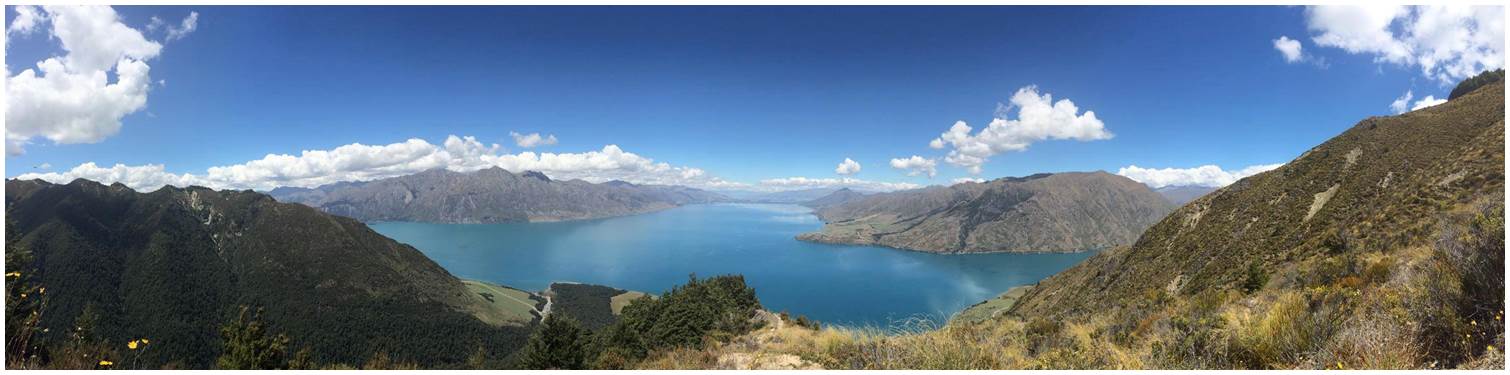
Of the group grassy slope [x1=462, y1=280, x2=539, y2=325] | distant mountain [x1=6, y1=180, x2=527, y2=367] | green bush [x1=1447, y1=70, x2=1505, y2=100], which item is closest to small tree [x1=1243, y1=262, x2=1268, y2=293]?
green bush [x1=1447, y1=70, x2=1505, y2=100]

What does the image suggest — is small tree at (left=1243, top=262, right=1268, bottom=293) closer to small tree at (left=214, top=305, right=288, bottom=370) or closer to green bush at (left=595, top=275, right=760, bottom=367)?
green bush at (left=595, top=275, right=760, bottom=367)

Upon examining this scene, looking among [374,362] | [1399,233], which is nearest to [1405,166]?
[1399,233]

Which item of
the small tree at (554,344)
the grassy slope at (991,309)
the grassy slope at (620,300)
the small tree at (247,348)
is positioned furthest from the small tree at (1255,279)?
the grassy slope at (620,300)

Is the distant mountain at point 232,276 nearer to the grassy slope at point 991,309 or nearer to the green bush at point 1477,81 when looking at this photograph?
the grassy slope at point 991,309

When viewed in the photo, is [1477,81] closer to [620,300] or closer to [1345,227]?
[1345,227]
